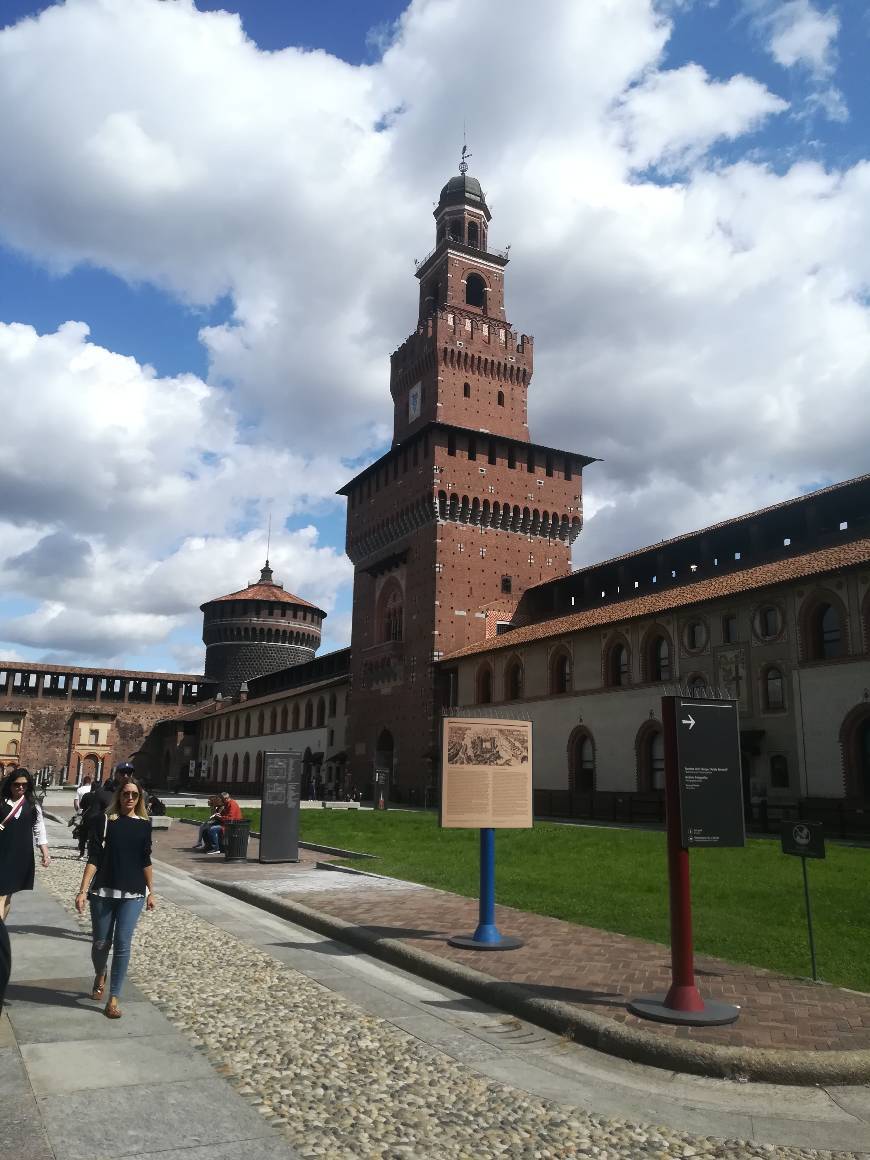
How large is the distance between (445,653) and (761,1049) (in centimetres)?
3674

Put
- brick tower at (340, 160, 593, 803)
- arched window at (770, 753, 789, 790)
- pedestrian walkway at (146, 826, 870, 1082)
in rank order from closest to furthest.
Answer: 1. pedestrian walkway at (146, 826, 870, 1082)
2. arched window at (770, 753, 789, 790)
3. brick tower at (340, 160, 593, 803)

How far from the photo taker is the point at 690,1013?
6.20 m

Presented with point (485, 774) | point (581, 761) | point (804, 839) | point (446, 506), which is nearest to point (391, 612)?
point (446, 506)

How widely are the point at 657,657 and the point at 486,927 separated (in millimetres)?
22611

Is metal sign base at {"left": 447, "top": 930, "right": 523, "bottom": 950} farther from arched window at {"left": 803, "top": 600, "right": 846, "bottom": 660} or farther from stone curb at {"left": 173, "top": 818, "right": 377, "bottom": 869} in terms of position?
arched window at {"left": 803, "top": 600, "right": 846, "bottom": 660}

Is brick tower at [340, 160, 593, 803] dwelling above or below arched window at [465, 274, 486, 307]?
below

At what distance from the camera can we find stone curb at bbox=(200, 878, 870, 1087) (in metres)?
5.29

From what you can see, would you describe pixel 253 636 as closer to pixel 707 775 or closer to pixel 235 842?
pixel 235 842

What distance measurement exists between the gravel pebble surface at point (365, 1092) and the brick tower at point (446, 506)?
3186 cm

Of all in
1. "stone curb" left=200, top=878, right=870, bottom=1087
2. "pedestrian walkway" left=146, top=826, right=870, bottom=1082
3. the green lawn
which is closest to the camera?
"stone curb" left=200, top=878, right=870, bottom=1087

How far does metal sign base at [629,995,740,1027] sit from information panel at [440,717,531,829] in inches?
112

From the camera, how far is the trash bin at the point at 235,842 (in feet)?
59.5

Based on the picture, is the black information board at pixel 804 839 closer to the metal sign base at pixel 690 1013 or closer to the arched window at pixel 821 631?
the metal sign base at pixel 690 1013

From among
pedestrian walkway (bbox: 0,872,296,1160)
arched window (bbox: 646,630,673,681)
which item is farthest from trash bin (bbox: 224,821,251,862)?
arched window (bbox: 646,630,673,681)
